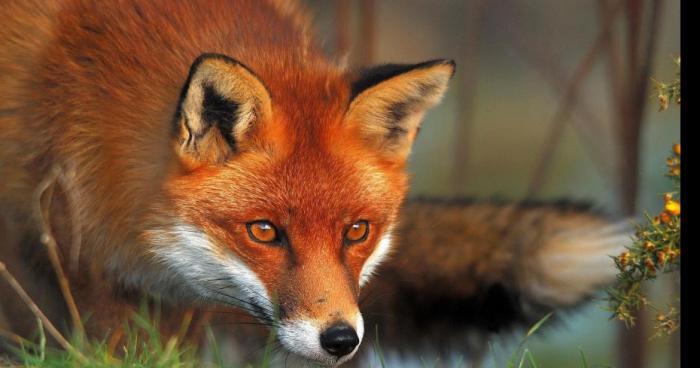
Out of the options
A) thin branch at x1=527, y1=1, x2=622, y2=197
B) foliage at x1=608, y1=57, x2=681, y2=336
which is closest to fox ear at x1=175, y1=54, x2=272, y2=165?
foliage at x1=608, y1=57, x2=681, y2=336

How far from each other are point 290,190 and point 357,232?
0.97 feet

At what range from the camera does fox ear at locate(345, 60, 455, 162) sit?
3371mm

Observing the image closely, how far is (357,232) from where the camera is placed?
3.38 metres

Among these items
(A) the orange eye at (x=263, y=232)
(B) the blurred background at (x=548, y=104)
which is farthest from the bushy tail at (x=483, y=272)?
(A) the orange eye at (x=263, y=232)

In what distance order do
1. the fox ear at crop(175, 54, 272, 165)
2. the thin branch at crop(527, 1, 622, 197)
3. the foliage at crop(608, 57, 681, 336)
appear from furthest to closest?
the thin branch at crop(527, 1, 622, 197) → the foliage at crop(608, 57, 681, 336) → the fox ear at crop(175, 54, 272, 165)

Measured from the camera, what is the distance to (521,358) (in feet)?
10.7

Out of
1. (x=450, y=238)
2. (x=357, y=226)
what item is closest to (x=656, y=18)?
(x=450, y=238)

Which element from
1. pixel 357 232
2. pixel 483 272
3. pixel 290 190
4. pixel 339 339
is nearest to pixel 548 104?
pixel 483 272

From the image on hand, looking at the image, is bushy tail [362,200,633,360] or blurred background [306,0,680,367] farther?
blurred background [306,0,680,367]

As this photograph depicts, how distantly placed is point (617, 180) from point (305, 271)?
92.3 inches

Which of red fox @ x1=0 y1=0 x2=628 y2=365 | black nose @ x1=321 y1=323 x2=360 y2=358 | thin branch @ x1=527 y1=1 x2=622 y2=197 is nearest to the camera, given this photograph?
black nose @ x1=321 y1=323 x2=360 y2=358

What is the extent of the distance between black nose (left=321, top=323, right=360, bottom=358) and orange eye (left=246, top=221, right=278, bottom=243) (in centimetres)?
43

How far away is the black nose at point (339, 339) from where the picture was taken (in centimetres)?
293

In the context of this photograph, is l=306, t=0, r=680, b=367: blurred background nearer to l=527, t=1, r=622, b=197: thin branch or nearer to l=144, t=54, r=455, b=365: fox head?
l=527, t=1, r=622, b=197: thin branch
